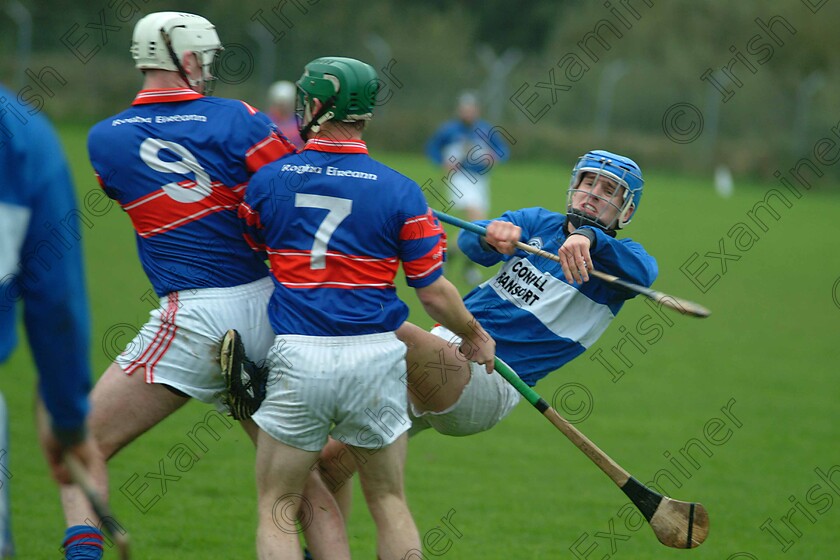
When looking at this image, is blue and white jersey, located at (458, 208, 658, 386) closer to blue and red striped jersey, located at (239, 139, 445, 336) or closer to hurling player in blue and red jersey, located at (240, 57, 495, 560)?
hurling player in blue and red jersey, located at (240, 57, 495, 560)

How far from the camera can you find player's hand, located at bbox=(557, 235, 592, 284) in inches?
166

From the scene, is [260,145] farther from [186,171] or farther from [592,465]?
[592,465]

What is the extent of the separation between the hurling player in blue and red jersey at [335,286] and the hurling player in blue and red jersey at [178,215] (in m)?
0.28

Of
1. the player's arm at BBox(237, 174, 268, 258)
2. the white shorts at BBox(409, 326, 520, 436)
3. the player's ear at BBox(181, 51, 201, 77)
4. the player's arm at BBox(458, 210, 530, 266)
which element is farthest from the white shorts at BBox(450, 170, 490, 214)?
the player's arm at BBox(237, 174, 268, 258)

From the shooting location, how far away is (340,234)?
3674mm

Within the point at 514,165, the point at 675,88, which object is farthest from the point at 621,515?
the point at 675,88

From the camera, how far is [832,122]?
33.5 m

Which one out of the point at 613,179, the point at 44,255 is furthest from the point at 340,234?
the point at 613,179

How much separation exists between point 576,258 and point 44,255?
2.34m

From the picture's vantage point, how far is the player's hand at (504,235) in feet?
14.0

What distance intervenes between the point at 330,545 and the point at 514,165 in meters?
28.2

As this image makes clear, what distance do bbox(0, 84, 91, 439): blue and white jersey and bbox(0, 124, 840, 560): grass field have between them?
2.69 m

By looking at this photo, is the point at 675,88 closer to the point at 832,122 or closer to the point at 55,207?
the point at 832,122

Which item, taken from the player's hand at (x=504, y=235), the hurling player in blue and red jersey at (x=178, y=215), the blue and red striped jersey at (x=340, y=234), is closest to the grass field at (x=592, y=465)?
the hurling player in blue and red jersey at (x=178, y=215)
